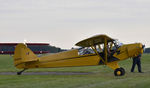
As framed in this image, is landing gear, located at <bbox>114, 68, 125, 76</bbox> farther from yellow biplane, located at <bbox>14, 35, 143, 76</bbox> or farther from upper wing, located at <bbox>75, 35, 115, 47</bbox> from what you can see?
upper wing, located at <bbox>75, 35, 115, 47</bbox>

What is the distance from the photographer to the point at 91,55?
17328 mm

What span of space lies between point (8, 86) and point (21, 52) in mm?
6487

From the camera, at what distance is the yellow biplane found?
54.4 feet

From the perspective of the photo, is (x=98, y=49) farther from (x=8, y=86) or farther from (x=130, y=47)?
(x=8, y=86)

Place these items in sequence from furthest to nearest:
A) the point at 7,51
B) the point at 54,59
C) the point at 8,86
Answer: the point at 7,51, the point at 54,59, the point at 8,86

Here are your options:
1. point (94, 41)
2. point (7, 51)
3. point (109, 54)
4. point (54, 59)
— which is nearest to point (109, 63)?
point (109, 54)

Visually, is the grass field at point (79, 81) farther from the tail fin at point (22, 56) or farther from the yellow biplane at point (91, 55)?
the tail fin at point (22, 56)

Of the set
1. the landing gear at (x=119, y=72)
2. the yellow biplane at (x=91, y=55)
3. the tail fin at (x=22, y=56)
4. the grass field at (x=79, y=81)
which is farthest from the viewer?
the tail fin at (x=22, y=56)

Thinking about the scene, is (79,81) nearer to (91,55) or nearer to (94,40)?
(94,40)


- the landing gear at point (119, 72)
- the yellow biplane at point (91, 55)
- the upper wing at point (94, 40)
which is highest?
the upper wing at point (94, 40)

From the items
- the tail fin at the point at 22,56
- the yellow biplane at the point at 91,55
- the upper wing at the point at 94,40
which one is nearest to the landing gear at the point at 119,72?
the yellow biplane at the point at 91,55

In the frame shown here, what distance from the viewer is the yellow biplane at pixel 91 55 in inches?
653

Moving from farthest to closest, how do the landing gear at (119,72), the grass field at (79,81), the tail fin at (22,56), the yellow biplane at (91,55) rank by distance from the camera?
1. the tail fin at (22,56)
2. the yellow biplane at (91,55)
3. the landing gear at (119,72)
4. the grass field at (79,81)

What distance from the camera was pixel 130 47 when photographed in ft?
54.6
